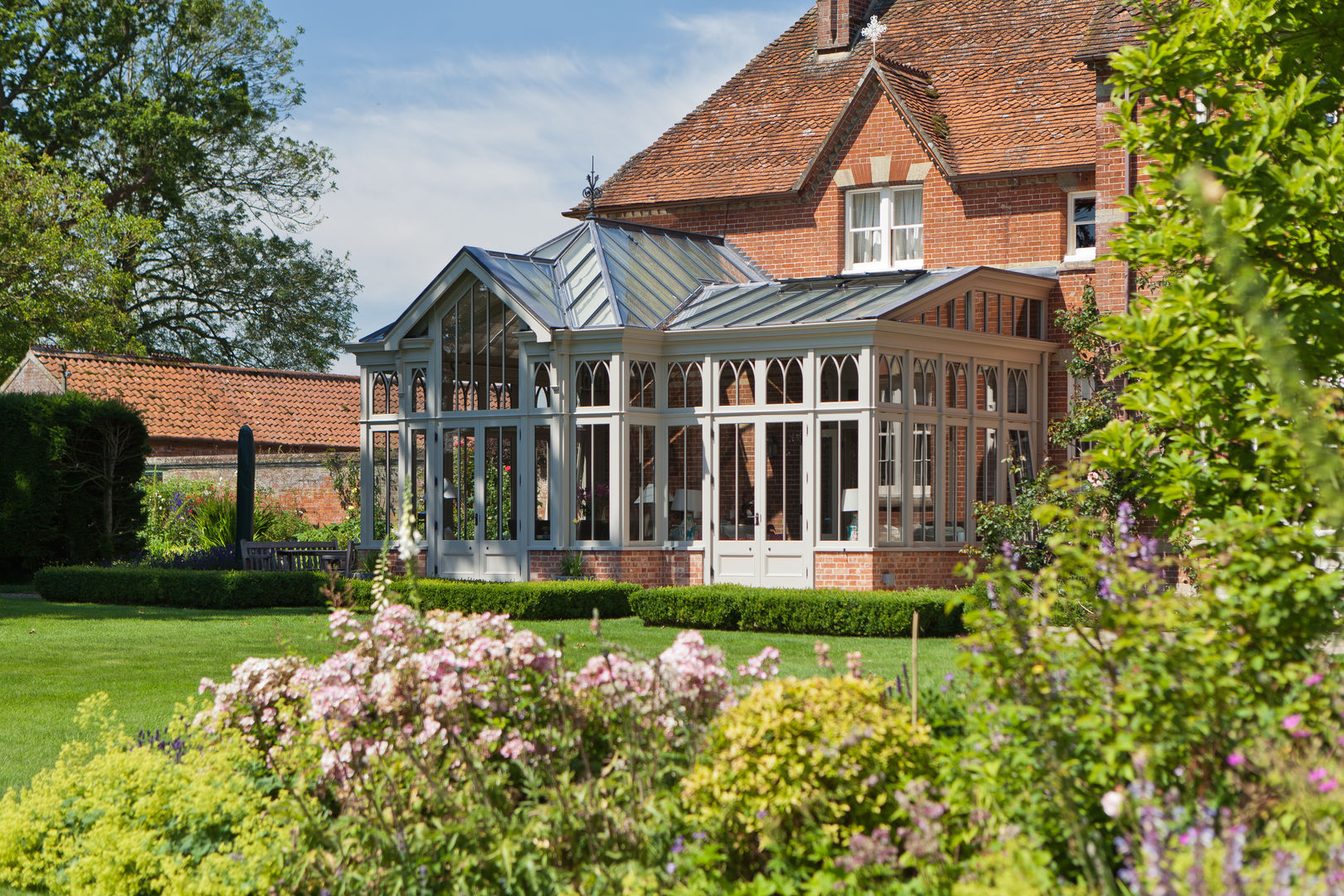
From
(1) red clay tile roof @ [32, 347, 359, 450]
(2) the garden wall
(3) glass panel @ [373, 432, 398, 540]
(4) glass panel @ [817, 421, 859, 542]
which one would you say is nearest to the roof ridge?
(1) red clay tile roof @ [32, 347, 359, 450]

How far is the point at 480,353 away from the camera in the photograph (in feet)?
68.8

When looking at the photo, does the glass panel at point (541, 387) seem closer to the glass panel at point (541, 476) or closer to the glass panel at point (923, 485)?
the glass panel at point (541, 476)

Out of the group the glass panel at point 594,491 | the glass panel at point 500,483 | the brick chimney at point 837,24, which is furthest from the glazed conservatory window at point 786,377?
the brick chimney at point 837,24

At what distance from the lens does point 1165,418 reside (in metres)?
5.87

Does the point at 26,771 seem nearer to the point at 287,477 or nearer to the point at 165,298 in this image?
the point at 287,477

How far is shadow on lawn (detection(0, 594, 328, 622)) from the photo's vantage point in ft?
57.8

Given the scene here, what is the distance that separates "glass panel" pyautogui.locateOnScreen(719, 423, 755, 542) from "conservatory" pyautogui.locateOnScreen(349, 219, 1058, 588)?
0.04 m

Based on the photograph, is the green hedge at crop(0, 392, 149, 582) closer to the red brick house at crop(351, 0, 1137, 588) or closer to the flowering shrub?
the red brick house at crop(351, 0, 1137, 588)

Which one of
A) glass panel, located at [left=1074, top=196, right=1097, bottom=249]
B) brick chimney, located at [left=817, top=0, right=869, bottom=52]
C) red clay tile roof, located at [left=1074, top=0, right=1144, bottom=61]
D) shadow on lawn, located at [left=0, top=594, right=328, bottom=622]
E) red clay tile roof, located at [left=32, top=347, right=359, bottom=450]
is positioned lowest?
shadow on lawn, located at [left=0, top=594, right=328, bottom=622]

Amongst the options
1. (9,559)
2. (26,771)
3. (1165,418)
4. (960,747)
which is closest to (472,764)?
(960,747)

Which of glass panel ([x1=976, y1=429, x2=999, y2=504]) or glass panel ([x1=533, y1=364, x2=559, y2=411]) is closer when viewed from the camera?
glass panel ([x1=976, y1=429, x2=999, y2=504])

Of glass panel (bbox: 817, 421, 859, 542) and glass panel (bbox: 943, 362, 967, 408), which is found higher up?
glass panel (bbox: 943, 362, 967, 408)

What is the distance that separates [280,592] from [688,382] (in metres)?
6.34

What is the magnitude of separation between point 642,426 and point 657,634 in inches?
212
